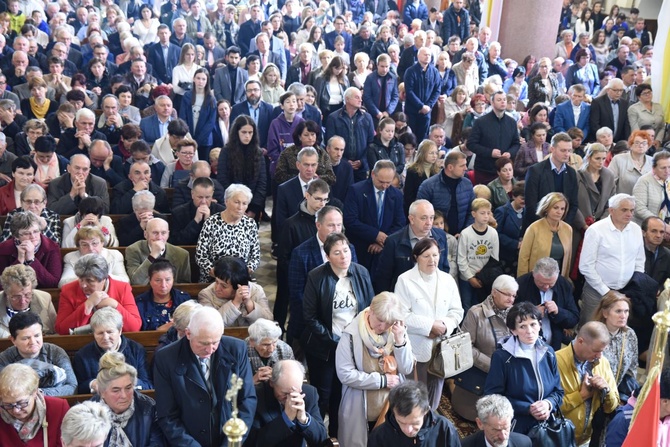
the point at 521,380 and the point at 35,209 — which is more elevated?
the point at 35,209

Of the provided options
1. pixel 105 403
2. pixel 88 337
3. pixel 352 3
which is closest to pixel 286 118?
pixel 88 337

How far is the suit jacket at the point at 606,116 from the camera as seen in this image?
33.1 feet

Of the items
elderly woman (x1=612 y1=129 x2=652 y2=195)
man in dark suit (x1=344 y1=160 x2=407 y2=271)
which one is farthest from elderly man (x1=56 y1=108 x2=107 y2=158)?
elderly woman (x1=612 y1=129 x2=652 y2=195)

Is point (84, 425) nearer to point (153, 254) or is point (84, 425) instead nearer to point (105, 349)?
point (105, 349)

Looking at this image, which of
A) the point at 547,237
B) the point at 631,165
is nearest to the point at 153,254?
the point at 547,237

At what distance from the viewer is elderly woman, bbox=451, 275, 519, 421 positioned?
225 inches

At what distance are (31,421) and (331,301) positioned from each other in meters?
1.97

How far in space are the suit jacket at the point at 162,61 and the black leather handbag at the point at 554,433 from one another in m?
8.56

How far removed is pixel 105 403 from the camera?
432cm

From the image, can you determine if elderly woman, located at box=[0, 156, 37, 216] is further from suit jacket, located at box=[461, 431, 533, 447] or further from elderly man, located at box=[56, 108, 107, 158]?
suit jacket, located at box=[461, 431, 533, 447]

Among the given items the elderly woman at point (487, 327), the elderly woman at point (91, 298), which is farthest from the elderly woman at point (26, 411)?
the elderly woman at point (487, 327)

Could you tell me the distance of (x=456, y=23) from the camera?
49.1ft

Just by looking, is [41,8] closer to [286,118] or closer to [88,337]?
[286,118]

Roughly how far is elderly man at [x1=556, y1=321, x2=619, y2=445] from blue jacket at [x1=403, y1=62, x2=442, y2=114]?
6.14m
